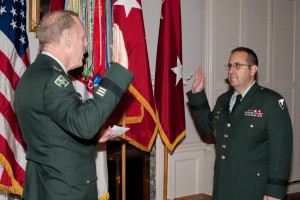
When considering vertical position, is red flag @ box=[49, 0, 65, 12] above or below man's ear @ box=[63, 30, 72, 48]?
above

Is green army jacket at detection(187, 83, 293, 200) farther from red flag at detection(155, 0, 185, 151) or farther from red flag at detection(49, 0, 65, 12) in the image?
red flag at detection(49, 0, 65, 12)

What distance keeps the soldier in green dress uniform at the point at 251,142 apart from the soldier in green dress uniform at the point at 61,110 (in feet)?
3.85

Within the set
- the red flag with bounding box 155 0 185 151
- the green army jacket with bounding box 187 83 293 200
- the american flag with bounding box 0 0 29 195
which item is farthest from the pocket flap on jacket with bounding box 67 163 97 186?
the red flag with bounding box 155 0 185 151

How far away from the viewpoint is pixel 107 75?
1.50 m

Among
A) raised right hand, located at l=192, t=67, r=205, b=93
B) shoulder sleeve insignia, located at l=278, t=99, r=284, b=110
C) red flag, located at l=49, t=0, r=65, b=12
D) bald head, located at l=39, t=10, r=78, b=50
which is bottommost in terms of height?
shoulder sleeve insignia, located at l=278, t=99, r=284, b=110

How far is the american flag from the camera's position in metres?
2.48

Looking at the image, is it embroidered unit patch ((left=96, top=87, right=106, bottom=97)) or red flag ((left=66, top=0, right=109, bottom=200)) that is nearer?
embroidered unit patch ((left=96, top=87, right=106, bottom=97))

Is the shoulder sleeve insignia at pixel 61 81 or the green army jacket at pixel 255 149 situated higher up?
the shoulder sleeve insignia at pixel 61 81

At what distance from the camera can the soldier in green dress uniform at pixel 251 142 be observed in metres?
2.41

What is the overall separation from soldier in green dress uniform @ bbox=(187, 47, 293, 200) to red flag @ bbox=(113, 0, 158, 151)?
644mm

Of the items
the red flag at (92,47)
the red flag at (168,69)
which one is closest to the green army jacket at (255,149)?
the red flag at (168,69)

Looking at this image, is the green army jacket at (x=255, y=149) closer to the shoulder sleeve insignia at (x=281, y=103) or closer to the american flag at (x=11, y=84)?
the shoulder sleeve insignia at (x=281, y=103)

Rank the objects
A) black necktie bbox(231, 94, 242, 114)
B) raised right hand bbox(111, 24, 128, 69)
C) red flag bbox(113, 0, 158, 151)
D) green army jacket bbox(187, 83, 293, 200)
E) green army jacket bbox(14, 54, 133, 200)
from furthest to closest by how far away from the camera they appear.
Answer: red flag bbox(113, 0, 158, 151), black necktie bbox(231, 94, 242, 114), green army jacket bbox(187, 83, 293, 200), raised right hand bbox(111, 24, 128, 69), green army jacket bbox(14, 54, 133, 200)

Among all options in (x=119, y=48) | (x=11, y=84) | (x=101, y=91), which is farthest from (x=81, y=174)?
(x=11, y=84)
